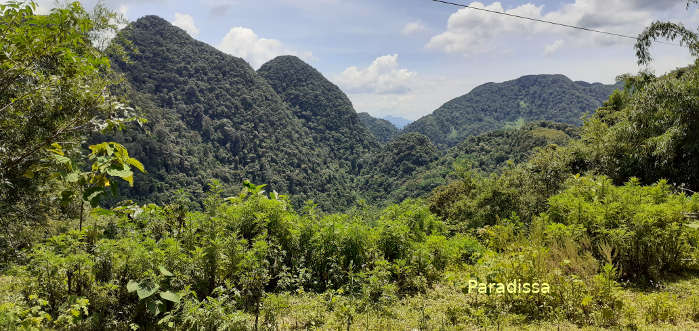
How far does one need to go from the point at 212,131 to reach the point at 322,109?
69040 millimetres

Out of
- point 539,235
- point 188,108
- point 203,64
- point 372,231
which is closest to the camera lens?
point 372,231

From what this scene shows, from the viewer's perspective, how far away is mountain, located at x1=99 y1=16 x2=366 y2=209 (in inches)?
2586

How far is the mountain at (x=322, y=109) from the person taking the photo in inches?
5443

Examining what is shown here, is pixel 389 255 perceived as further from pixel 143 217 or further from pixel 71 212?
pixel 71 212

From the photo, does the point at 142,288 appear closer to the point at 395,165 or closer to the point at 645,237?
the point at 645,237

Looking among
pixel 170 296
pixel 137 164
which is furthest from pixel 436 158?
pixel 137 164

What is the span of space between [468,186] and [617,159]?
600cm

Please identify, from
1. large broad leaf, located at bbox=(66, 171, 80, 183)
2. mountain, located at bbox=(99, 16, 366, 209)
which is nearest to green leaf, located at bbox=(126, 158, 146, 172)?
large broad leaf, located at bbox=(66, 171, 80, 183)

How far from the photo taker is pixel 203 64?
11231 cm

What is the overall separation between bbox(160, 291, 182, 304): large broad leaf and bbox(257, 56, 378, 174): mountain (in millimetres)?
123089

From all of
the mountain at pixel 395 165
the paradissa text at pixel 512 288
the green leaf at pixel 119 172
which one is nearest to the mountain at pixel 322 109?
the mountain at pixel 395 165

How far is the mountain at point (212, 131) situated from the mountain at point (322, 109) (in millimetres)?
1784

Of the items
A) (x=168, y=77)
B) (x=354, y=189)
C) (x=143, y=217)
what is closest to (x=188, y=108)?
(x=168, y=77)

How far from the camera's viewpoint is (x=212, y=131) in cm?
9100
